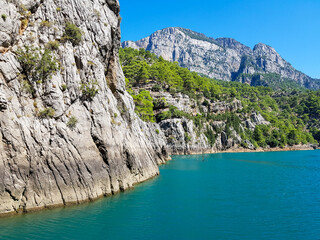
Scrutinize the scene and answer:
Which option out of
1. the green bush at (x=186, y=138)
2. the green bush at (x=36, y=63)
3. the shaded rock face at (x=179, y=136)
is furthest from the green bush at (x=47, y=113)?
the green bush at (x=186, y=138)

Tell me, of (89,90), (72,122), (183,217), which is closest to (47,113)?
(72,122)

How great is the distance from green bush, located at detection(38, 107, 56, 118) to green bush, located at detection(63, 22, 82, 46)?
10.2 meters

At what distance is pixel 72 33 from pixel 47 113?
1168 centimetres

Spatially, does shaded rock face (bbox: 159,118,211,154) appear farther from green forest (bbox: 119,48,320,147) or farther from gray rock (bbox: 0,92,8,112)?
gray rock (bbox: 0,92,8,112)

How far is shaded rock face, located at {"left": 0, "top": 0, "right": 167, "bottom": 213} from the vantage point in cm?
2164

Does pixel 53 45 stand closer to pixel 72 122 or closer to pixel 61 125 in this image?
pixel 72 122

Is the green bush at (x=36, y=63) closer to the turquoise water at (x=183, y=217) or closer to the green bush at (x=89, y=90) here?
the green bush at (x=89, y=90)

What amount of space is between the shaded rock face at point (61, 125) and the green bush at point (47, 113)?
343mm

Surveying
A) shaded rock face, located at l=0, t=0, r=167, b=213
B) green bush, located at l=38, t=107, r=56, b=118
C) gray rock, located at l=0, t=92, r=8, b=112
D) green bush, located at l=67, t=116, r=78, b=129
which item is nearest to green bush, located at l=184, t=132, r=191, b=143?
shaded rock face, located at l=0, t=0, r=167, b=213

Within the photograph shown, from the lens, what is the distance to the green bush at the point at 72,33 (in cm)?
2978

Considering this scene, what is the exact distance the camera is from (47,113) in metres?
24.8

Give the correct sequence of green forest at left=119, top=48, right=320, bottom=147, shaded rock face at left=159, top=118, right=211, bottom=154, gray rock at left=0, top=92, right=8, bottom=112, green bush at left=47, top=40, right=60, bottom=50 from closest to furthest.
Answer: gray rock at left=0, top=92, right=8, bottom=112 < green bush at left=47, top=40, right=60, bottom=50 < shaded rock face at left=159, top=118, right=211, bottom=154 < green forest at left=119, top=48, right=320, bottom=147

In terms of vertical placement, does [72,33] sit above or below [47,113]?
above

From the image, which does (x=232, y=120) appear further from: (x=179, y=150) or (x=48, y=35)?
(x=48, y=35)
